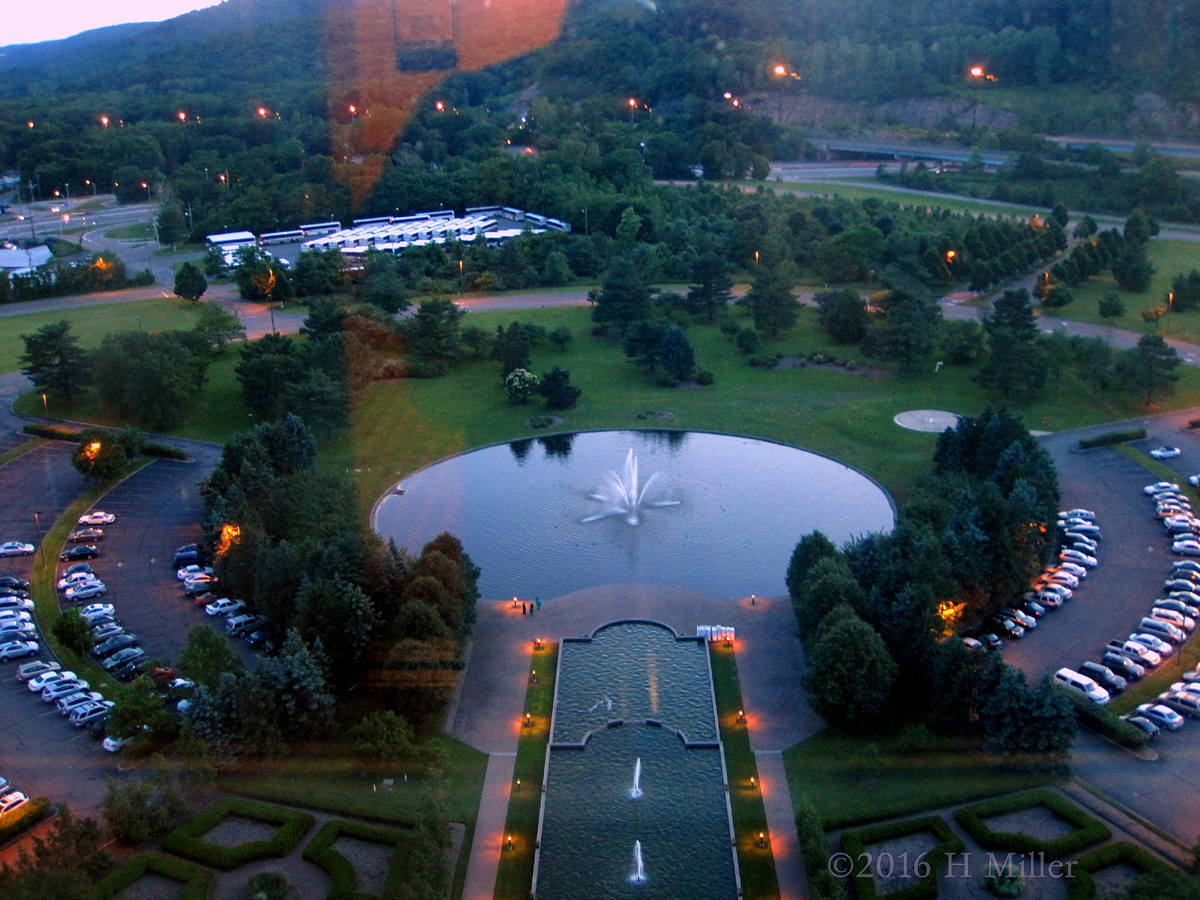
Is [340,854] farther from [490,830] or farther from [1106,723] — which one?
[1106,723]

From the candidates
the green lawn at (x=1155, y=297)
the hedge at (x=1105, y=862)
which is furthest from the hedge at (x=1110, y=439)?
the hedge at (x=1105, y=862)

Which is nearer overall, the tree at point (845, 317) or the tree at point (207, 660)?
the tree at point (207, 660)

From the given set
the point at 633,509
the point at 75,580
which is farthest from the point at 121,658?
the point at 633,509

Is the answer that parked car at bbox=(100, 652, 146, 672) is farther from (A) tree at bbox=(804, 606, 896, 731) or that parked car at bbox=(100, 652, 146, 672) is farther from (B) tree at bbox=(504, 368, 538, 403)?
(B) tree at bbox=(504, 368, 538, 403)

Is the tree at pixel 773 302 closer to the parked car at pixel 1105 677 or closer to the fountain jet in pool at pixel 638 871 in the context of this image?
the parked car at pixel 1105 677

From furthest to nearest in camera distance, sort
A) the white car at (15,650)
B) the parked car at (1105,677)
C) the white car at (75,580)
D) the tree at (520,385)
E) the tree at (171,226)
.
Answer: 1. the tree at (171,226)
2. the tree at (520,385)
3. the white car at (75,580)
4. the white car at (15,650)
5. the parked car at (1105,677)

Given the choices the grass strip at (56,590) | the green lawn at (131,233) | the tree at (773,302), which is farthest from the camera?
the green lawn at (131,233)
